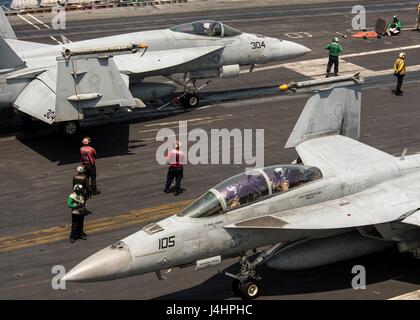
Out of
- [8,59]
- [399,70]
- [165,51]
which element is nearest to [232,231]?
[8,59]

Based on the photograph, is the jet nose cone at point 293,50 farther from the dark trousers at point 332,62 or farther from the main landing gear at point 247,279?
the main landing gear at point 247,279

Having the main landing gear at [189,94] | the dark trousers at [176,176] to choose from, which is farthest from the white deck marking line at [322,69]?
the dark trousers at [176,176]

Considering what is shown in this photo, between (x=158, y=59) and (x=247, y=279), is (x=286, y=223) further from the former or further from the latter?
(x=158, y=59)

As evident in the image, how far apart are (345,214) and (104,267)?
201 inches

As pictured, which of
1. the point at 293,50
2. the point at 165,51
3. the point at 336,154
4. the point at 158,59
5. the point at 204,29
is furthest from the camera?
the point at 293,50

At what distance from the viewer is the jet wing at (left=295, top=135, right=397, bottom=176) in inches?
686

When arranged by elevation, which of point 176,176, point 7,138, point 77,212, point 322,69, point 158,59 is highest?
point 158,59

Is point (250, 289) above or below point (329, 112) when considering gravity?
below

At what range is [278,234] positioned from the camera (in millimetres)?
16000

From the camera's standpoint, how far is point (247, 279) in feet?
52.7

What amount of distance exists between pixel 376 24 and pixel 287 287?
28.4 m

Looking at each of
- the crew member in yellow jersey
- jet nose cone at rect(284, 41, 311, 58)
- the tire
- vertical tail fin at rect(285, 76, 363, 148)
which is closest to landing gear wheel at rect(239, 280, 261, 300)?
the tire

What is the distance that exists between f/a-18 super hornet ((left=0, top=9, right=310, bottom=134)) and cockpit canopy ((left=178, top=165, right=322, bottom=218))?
10.4 metres
